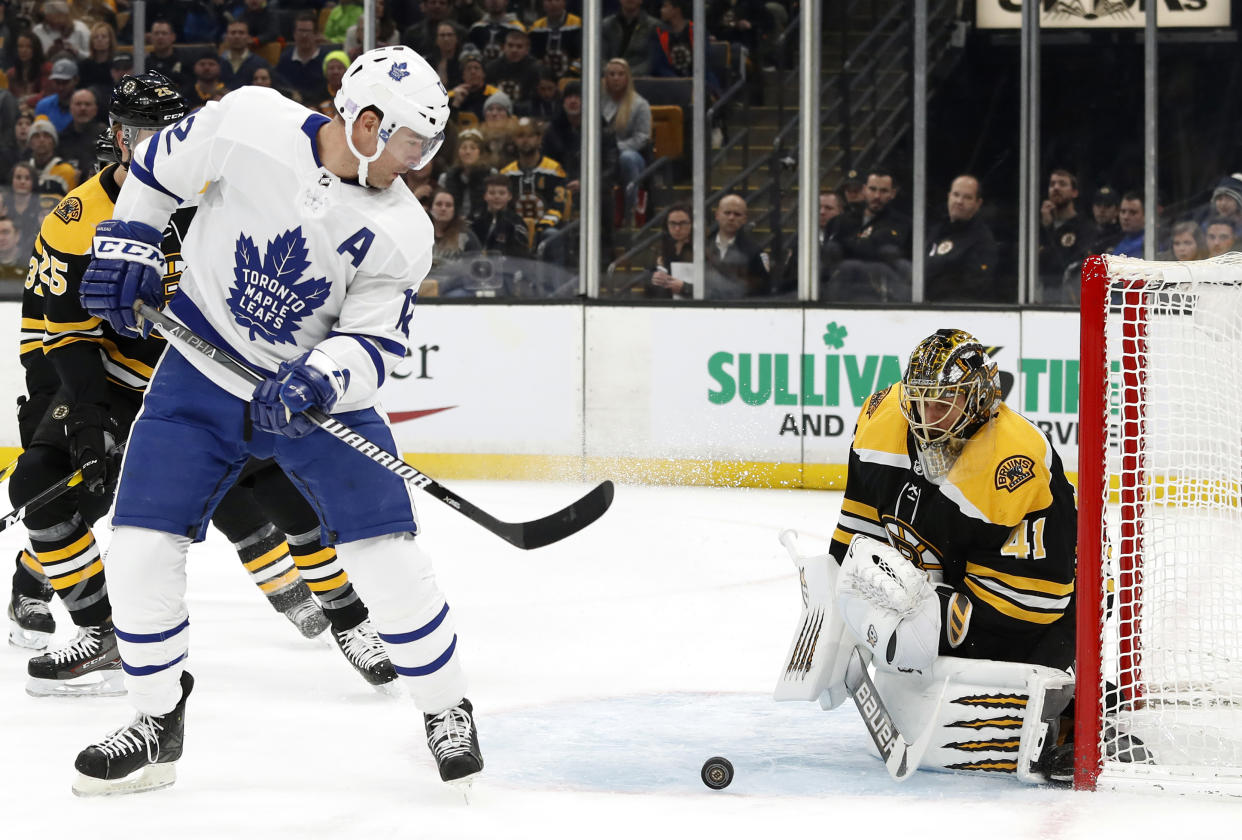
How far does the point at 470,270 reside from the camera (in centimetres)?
688

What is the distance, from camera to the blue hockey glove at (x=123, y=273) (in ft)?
7.93

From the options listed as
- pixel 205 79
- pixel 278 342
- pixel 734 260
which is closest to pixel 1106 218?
pixel 734 260

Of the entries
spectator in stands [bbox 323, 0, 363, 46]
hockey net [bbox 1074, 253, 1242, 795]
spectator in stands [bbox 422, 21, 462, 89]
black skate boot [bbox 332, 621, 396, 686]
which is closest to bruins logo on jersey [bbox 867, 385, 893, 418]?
hockey net [bbox 1074, 253, 1242, 795]

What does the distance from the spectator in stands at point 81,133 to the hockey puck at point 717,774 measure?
18.0 ft

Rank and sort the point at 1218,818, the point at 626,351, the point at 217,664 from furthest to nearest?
the point at 626,351, the point at 217,664, the point at 1218,818

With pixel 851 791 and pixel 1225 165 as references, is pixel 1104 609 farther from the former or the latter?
pixel 1225 165

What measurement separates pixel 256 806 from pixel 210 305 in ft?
2.41

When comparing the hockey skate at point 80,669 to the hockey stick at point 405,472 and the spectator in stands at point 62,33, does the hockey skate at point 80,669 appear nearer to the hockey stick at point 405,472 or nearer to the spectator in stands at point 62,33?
the hockey stick at point 405,472

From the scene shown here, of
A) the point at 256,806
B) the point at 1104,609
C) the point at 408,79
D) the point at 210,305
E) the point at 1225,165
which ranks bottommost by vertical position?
the point at 256,806

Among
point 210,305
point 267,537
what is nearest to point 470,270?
point 267,537

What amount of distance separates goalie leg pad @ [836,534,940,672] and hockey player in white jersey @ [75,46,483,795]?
61cm

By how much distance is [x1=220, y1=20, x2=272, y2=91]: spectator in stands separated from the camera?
7328mm

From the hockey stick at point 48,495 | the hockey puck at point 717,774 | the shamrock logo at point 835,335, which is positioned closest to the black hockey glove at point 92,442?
the hockey stick at point 48,495

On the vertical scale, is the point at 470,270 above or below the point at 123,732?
above
